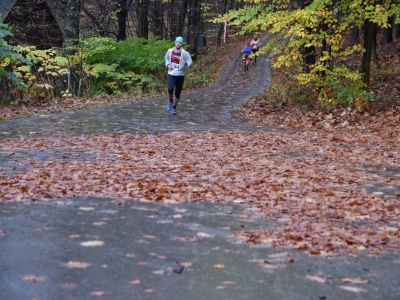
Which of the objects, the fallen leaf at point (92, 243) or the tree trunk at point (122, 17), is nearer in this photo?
the fallen leaf at point (92, 243)

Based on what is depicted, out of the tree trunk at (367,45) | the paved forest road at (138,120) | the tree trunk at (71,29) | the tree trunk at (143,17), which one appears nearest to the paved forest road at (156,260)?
the paved forest road at (138,120)

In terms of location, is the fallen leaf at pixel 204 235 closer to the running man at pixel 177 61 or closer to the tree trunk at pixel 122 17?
the running man at pixel 177 61

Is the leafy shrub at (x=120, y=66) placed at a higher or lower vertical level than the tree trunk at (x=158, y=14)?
lower

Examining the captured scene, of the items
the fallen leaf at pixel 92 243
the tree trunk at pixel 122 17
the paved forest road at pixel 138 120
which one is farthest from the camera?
the tree trunk at pixel 122 17

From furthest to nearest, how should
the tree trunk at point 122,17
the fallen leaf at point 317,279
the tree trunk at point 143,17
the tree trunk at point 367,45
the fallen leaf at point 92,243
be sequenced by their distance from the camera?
1. the tree trunk at point 143,17
2. the tree trunk at point 122,17
3. the tree trunk at point 367,45
4. the fallen leaf at point 92,243
5. the fallen leaf at point 317,279

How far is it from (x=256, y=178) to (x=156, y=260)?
3.58 m

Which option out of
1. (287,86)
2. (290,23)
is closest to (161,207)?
(290,23)

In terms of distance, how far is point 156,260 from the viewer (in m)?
4.18

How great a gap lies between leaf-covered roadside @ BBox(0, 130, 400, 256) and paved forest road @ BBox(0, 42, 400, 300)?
1.00ft

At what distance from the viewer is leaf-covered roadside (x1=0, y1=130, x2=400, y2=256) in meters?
5.17

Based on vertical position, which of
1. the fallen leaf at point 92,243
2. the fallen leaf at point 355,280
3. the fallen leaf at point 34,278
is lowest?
the fallen leaf at point 355,280

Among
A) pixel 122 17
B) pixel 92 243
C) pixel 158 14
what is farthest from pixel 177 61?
pixel 158 14

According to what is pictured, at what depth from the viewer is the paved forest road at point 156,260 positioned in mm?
3674

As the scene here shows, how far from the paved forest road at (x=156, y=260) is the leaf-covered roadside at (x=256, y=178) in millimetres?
306
